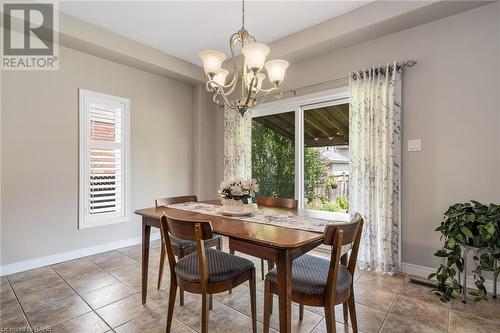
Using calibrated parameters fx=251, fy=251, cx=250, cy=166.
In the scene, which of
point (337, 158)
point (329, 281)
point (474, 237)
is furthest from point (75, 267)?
point (474, 237)

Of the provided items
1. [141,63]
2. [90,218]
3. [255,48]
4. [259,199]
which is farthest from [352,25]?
[90,218]

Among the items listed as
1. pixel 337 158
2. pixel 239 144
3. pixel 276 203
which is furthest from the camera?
pixel 239 144

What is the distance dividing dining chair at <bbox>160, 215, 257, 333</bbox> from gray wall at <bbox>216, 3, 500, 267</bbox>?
200 centimetres

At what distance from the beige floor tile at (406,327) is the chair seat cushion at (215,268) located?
3.59 feet

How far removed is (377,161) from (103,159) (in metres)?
3.49

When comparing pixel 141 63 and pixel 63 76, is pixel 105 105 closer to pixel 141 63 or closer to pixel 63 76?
pixel 63 76

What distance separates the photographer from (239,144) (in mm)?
4137

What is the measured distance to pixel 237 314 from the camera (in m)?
1.99

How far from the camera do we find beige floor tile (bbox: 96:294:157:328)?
6.25ft

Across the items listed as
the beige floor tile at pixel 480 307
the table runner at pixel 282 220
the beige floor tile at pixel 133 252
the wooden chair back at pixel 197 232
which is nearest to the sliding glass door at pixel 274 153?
the table runner at pixel 282 220

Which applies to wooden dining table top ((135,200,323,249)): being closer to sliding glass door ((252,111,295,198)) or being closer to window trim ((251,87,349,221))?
window trim ((251,87,349,221))

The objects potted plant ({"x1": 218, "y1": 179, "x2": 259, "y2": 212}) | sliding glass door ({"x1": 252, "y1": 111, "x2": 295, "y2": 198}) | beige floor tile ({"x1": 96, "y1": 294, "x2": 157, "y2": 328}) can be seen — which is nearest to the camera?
beige floor tile ({"x1": 96, "y1": 294, "x2": 157, "y2": 328})

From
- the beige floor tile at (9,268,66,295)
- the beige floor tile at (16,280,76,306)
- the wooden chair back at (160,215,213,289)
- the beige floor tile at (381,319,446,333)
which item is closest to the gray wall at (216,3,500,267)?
the beige floor tile at (381,319,446,333)

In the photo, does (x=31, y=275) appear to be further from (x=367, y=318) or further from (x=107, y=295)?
(x=367, y=318)
